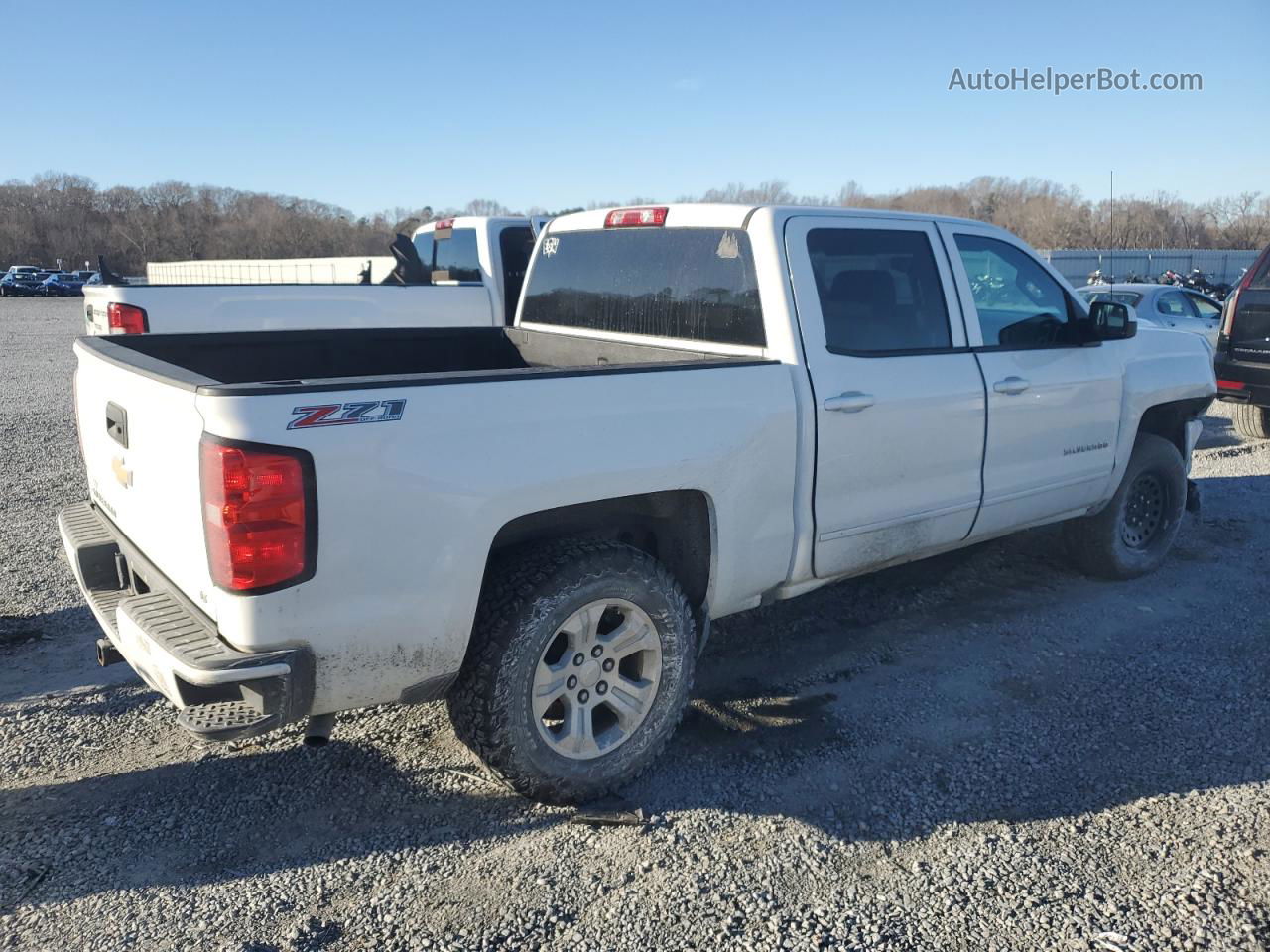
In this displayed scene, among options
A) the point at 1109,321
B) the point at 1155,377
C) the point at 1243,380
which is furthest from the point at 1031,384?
the point at 1243,380

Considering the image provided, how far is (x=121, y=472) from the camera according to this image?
3.32 metres

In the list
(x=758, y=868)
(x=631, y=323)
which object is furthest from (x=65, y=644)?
(x=758, y=868)

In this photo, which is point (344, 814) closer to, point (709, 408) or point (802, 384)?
point (709, 408)

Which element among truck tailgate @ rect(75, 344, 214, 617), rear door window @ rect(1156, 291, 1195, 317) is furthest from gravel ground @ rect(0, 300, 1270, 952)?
rear door window @ rect(1156, 291, 1195, 317)

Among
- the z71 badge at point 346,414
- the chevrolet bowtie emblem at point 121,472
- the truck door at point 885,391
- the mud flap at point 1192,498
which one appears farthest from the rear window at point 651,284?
the mud flap at point 1192,498

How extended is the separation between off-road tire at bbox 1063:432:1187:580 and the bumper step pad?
459cm

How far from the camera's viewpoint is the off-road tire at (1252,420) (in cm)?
970

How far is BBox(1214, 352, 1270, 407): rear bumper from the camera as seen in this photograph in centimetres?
878

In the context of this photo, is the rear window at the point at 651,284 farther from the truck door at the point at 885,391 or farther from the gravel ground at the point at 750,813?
the gravel ground at the point at 750,813

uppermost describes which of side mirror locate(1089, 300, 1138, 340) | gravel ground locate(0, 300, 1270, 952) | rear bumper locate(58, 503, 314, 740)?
side mirror locate(1089, 300, 1138, 340)

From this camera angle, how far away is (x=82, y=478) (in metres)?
7.63

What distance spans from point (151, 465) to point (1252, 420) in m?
10.3

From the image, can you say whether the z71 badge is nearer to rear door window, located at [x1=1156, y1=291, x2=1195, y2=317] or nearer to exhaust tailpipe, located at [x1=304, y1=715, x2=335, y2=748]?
exhaust tailpipe, located at [x1=304, y1=715, x2=335, y2=748]

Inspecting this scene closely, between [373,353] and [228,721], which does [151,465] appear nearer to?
[228,721]
